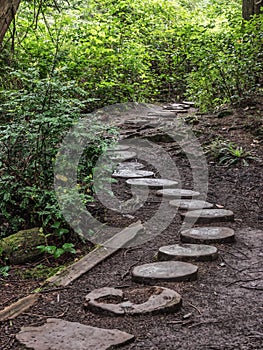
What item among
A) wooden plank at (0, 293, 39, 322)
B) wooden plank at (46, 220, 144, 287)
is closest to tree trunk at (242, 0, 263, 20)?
wooden plank at (46, 220, 144, 287)

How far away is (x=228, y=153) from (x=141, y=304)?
13.7 feet

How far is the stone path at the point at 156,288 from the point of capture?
230cm

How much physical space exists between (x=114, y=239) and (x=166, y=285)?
994 millimetres

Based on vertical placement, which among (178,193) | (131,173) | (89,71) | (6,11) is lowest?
(178,193)

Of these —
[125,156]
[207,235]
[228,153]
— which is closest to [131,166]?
[125,156]

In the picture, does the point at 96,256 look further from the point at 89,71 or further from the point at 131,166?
the point at 89,71

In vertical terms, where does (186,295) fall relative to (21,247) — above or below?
below

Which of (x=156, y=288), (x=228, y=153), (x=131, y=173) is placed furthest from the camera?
(x=228, y=153)

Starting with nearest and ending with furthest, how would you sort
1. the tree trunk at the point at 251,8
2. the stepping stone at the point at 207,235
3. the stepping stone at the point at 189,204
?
the stepping stone at the point at 207,235 < the stepping stone at the point at 189,204 < the tree trunk at the point at 251,8

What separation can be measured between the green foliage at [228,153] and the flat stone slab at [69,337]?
4.28 metres

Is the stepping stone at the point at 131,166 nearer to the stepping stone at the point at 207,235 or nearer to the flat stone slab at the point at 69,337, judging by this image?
the stepping stone at the point at 207,235

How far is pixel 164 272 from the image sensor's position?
3084 millimetres

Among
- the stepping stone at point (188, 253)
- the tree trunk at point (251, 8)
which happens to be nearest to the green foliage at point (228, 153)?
the stepping stone at point (188, 253)

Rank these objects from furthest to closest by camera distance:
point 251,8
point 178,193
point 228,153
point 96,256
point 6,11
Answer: point 251,8
point 228,153
point 178,193
point 96,256
point 6,11
